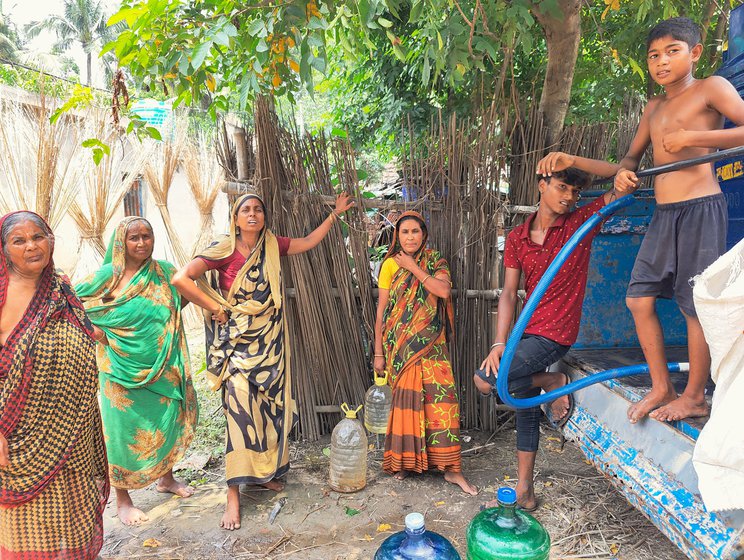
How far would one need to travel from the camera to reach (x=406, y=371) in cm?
344

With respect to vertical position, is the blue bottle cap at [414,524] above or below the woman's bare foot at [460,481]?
above

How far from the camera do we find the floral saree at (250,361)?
3.20 m

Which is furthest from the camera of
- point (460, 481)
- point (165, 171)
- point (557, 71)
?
point (165, 171)

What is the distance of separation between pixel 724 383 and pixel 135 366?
295 cm

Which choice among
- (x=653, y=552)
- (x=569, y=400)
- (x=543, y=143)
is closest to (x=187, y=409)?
(x=569, y=400)

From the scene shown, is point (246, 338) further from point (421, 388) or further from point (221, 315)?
point (421, 388)

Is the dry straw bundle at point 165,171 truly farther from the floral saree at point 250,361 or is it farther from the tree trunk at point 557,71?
the tree trunk at point 557,71

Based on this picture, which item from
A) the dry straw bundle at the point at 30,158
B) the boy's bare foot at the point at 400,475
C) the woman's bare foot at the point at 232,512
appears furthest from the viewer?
the dry straw bundle at the point at 30,158

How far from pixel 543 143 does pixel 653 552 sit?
8.64 feet

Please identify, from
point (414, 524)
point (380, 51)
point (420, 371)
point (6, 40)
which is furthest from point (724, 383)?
point (6, 40)

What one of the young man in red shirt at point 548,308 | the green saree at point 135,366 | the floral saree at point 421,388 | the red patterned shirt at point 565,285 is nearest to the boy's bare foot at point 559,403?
the young man in red shirt at point 548,308

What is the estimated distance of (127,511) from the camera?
10.2ft

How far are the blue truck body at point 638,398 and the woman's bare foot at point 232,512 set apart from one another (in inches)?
75.8

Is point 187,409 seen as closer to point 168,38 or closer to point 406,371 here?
point 406,371
